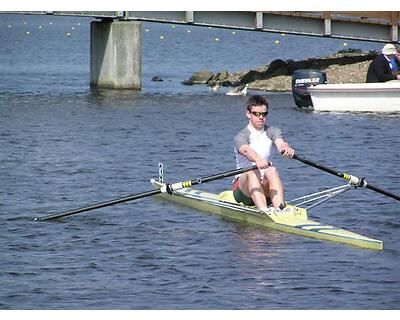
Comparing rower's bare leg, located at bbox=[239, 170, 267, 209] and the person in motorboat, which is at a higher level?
the person in motorboat

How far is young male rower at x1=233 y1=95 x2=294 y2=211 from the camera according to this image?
17844 millimetres

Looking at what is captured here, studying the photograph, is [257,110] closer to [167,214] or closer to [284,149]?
[284,149]

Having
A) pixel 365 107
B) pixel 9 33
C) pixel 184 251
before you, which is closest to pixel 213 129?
pixel 365 107

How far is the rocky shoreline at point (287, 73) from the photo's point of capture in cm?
4609

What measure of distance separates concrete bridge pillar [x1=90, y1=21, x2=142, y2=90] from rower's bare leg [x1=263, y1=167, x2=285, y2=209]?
2721 cm

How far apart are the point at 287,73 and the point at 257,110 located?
3144cm

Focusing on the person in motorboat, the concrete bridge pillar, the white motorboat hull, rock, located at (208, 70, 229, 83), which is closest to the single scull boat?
the person in motorboat

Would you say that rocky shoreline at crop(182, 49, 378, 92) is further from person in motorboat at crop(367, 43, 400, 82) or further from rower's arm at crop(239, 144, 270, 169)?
rower's arm at crop(239, 144, 270, 169)

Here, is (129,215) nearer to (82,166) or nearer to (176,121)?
(82,166)

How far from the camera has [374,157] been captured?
2825 centimetres

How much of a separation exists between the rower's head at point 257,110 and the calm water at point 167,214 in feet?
5.11

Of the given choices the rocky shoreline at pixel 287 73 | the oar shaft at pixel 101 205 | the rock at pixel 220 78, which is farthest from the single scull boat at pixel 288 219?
the rock at pixel 220 78

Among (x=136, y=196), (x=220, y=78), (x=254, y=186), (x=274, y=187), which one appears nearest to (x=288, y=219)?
(x=274, y=187)

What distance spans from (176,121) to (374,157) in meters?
9.40
